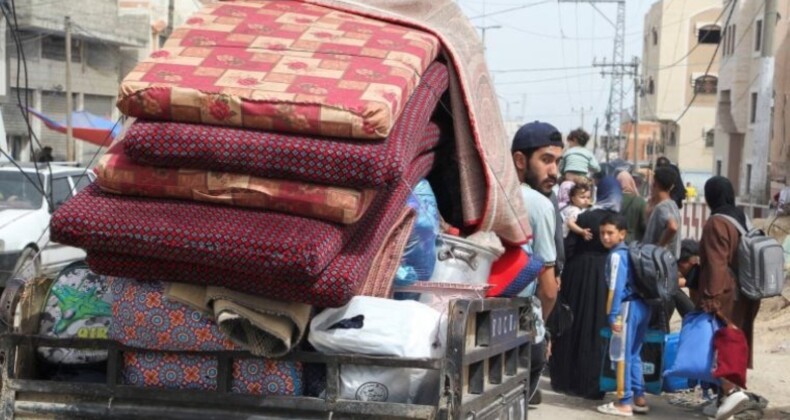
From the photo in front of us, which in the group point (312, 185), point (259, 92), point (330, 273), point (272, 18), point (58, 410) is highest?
point (272, 18)

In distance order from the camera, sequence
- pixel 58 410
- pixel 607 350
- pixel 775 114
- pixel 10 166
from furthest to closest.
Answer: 1. pixel 775 114
2. pixel 10 166
3. pixel 607 350
4. pixel 58 410

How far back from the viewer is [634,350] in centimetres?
791

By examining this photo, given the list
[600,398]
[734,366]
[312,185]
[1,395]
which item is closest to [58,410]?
[1,395]

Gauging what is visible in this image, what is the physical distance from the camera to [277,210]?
136 inches

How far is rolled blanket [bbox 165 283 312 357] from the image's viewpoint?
11.3 ft

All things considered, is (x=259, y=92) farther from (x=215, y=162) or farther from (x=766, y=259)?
(x=766, y=259)

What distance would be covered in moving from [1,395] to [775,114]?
3416cm

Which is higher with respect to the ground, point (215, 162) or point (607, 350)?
point (215, 162)

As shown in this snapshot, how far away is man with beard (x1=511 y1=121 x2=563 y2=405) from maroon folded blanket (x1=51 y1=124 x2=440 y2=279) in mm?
2104

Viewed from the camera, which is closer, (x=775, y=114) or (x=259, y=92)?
(x=259, y=92)

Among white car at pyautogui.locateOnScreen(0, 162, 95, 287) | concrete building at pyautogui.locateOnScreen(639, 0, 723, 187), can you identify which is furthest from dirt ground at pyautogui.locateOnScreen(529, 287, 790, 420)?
concrete building at pyautogui.locateOnScreen(639, 0, 723, 187)

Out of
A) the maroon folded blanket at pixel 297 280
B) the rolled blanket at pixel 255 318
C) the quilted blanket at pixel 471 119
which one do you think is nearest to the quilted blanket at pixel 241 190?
the maroon folded blanket at pixel 297 280

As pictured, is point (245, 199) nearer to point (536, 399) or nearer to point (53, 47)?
point (536, 399)

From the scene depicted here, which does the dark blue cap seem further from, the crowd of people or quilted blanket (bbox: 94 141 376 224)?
quilted blanket (bbox: 94 141 376 224)
